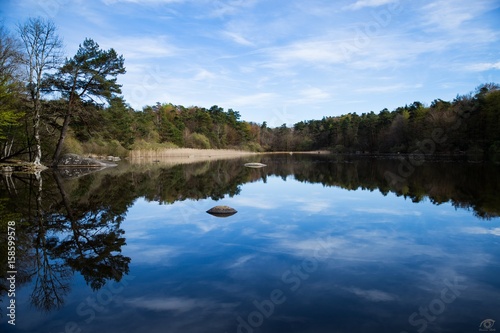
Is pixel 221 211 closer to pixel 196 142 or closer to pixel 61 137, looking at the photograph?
pixel 61 137

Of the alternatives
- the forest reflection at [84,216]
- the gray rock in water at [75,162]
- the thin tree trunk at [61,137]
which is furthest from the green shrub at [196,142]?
the forest reflection at [84,216]

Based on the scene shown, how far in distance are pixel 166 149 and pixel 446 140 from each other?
1819 inches

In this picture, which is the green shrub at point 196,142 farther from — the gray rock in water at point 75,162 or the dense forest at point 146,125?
the gray rock in water at point 75,162

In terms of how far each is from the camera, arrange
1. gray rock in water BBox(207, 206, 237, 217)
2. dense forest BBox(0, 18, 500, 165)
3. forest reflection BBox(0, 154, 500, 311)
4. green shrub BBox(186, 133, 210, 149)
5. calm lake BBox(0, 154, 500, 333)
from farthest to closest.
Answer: green shrub BBox(186, 133, 210, 149), dense forest BBox(0, 18, 500, 165), gray rock in water BBox(207, 206, 237, 217), forest reflection BBox(0, 154, 500, 311), calm lake BBox(0, 154, 500, 333)

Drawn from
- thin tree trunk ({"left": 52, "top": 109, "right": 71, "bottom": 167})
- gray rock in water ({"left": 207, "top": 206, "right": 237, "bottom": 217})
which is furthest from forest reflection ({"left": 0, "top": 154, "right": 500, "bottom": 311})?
thin tree trunk ({"left": 52, "top": 109, "right": 71, "bottom": 167})

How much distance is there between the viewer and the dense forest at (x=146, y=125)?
23906 millimetres

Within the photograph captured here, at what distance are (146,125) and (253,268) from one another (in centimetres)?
6250

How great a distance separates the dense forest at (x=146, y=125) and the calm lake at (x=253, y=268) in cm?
1471

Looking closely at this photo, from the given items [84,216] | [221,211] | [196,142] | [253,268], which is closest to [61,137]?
[84,216]

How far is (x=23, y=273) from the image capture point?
522 centimetres

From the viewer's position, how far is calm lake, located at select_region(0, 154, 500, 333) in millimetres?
3895

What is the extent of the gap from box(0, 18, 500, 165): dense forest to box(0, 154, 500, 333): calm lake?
48.3ft

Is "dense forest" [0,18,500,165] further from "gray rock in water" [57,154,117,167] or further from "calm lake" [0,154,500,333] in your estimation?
"calm lake" [0,154,500,333]

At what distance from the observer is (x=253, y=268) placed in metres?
5.57
